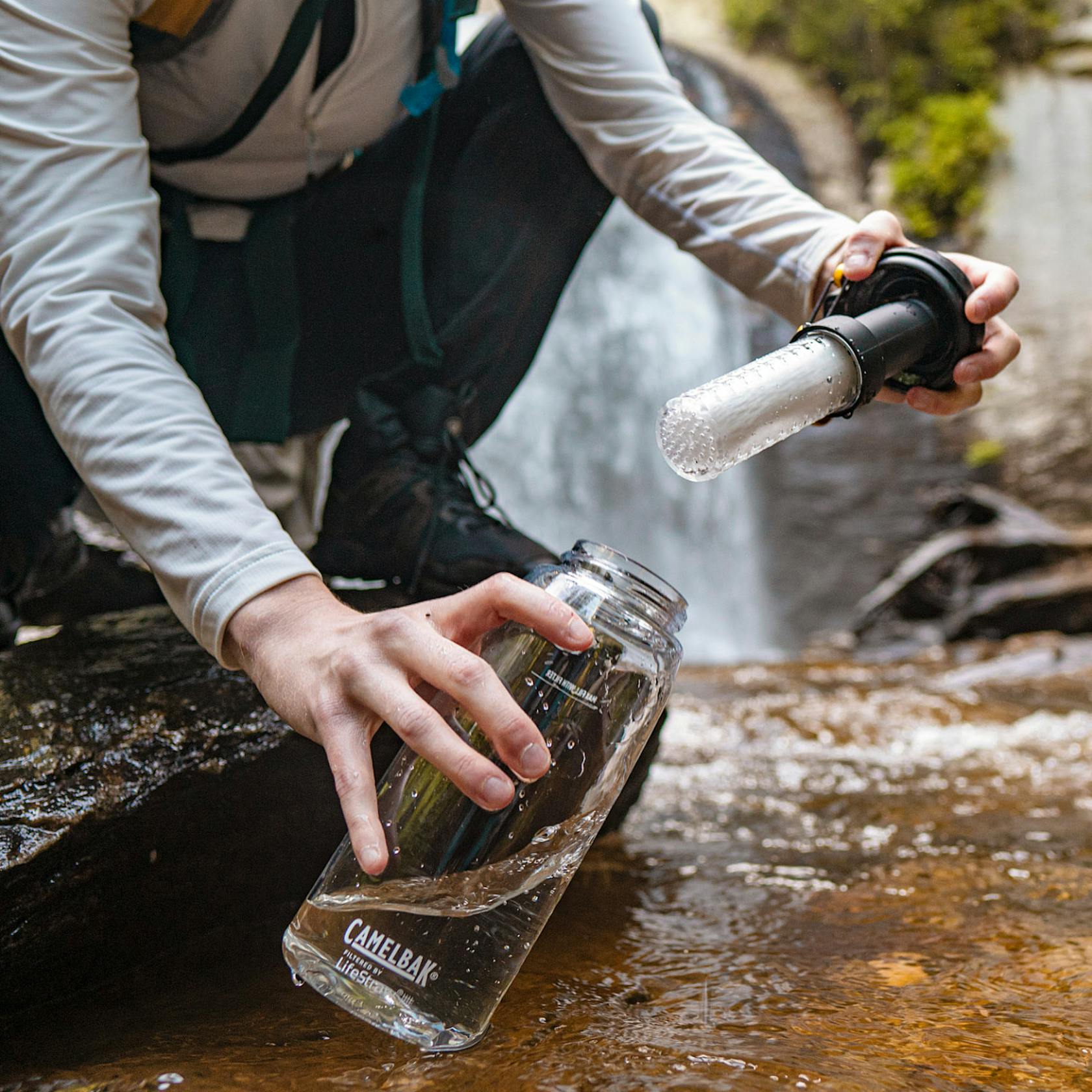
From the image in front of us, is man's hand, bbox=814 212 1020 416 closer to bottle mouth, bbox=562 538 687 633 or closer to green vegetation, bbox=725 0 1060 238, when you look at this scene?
bottle mouth, bbox=562 538 687 633

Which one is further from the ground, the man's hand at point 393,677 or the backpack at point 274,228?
the backpack at point 274,228

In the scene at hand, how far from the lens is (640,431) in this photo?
22.0 ft

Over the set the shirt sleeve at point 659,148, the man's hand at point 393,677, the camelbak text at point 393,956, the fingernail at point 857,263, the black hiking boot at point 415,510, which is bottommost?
the camelbak text at point 393,956

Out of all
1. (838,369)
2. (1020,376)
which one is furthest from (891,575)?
(838,369)

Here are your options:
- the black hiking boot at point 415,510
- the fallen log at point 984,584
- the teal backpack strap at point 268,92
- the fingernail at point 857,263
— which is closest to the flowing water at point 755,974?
the black hiking boot at point 415,510

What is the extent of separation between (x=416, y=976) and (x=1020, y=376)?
707 cm

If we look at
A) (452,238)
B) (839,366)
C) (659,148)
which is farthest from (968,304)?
(452,238)

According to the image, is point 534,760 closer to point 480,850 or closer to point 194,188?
point 480,850

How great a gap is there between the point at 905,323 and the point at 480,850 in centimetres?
65

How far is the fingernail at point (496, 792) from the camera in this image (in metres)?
0.65

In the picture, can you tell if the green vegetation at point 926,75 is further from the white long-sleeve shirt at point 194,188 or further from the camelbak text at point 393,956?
the camelbak text at point 393,956

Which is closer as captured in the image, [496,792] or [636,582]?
[496,792]

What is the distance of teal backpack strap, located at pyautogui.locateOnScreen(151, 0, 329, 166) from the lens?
3.94 ft

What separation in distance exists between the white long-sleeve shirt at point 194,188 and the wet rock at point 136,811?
11.0 inches
